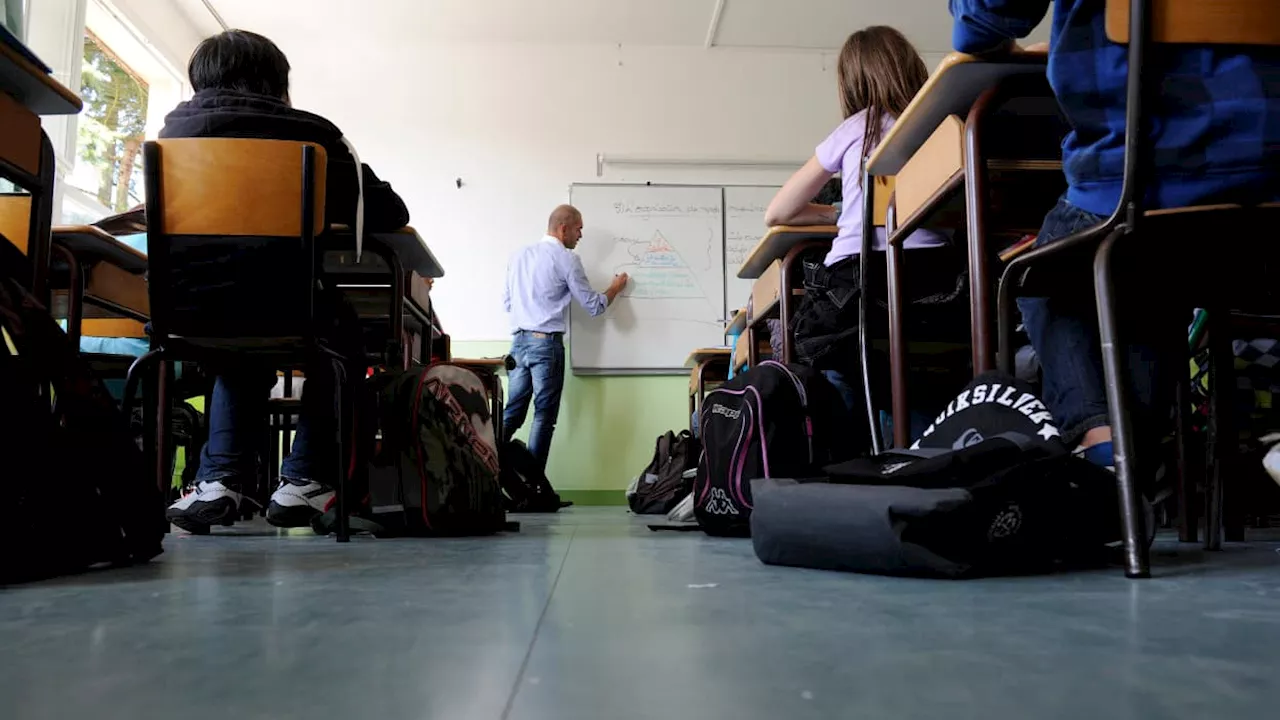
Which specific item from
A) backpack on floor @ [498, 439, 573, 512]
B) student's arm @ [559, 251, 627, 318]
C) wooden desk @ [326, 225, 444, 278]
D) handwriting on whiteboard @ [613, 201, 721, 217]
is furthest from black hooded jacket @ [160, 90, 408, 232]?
handwriting on whiteboard @ [613, 201, 721, 217]

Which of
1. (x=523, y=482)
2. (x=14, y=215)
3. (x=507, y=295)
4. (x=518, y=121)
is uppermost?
(x=518, y=121)

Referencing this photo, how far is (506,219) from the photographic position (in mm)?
5668

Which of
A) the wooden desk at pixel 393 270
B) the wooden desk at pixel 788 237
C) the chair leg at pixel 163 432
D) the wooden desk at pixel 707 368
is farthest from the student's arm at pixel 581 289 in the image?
the chair leg at pixel 163 432

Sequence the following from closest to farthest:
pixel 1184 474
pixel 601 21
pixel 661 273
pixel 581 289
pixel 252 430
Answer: pixel 1184 474, pixel 252 430, pixel 581 289, pixel 601 21, pixel 661 273

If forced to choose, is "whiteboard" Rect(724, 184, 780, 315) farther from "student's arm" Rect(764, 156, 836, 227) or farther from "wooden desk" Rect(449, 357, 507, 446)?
"student's arm" Rect(764, 156, 836, 227)

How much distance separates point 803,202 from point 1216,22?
1342mm

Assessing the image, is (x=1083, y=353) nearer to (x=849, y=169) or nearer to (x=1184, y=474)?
(x=1184, y=474)

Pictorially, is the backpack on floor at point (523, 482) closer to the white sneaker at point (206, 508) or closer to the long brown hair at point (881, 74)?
the white sneaker at point (206, 508)

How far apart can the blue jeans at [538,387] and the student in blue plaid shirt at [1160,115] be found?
12.9 ft

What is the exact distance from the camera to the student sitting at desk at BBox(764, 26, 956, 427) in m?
2.16

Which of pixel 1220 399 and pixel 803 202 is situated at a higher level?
pixel 803 202

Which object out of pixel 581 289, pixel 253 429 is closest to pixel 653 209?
pixel 581 289

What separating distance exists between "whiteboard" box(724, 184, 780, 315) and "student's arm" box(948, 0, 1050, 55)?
428 cm

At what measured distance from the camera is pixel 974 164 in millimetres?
1412
